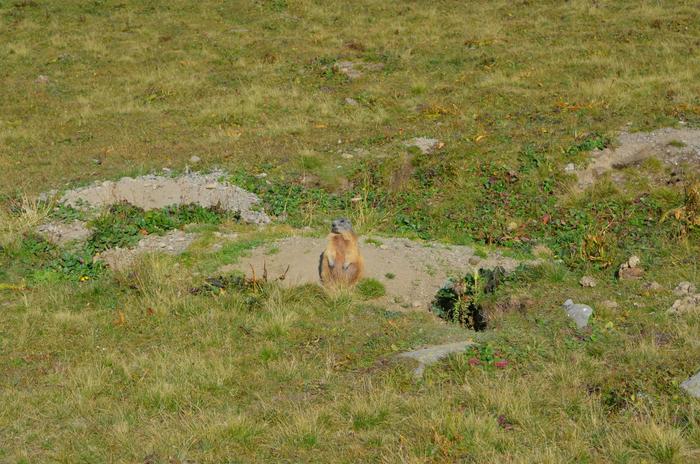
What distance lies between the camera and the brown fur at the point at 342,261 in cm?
907

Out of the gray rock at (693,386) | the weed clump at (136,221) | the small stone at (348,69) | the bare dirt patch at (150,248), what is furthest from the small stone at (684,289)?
the small stone at (348,69)

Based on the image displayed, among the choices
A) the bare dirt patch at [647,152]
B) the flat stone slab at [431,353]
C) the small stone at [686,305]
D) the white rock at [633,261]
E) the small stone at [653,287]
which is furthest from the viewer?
the bare dirt patch at [647,152]

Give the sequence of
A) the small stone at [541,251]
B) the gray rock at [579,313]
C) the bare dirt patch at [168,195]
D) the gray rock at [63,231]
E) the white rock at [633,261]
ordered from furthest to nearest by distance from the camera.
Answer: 1. the bare dirt patch at [168,195]
2. the gray rock at [63,231]
3. the small stone at [541,251]
4. the white rock at [633,261]
5. the gray rock at [579,313]

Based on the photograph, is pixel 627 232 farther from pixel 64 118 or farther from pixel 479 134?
pixel 64 118

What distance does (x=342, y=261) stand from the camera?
9.08 metres

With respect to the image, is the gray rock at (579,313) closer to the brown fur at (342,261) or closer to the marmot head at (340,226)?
the brown fur at (342,261)

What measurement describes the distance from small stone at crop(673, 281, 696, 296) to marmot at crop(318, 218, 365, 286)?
12.1ft

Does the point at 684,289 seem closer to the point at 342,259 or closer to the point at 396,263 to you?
the point at 396,263

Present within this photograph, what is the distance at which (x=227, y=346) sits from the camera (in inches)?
308

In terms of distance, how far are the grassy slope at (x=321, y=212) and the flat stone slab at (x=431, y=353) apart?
16 centimetres

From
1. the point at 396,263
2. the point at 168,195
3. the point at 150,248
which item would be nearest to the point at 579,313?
the point at 396,263

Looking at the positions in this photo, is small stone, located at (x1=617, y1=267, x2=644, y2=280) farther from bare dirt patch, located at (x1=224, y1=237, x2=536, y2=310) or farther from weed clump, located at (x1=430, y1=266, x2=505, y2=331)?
weed clump, located at (x1=430, y1=266, x2=505, y2=331)

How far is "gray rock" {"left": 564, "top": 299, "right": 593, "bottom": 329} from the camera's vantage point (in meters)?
7.84

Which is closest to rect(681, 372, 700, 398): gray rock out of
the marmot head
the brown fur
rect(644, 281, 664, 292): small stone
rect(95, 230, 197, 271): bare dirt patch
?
rect(644, 281, 664, 292): small stone
